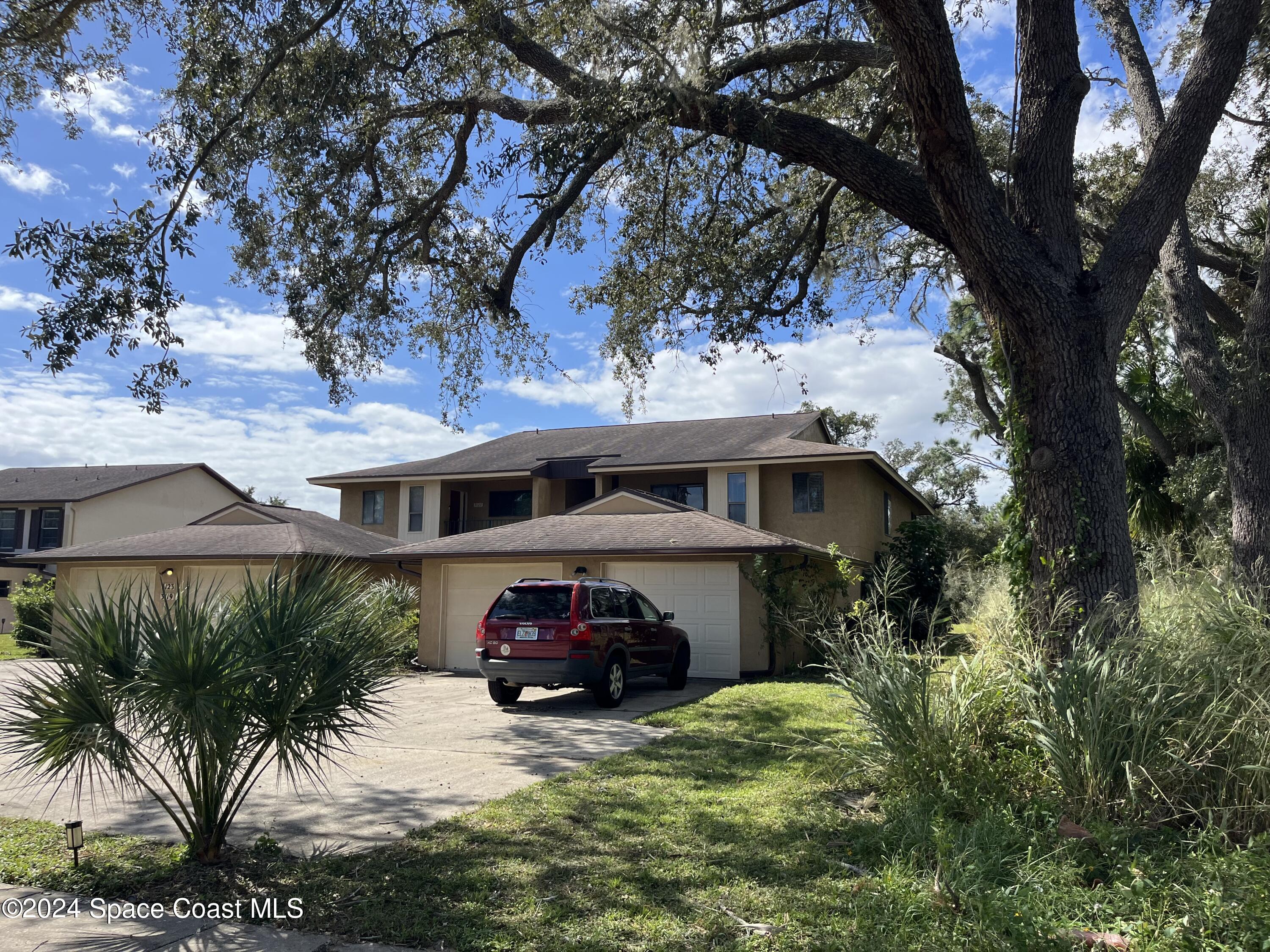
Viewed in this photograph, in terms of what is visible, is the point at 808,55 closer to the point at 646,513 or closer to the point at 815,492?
the point at 646,513

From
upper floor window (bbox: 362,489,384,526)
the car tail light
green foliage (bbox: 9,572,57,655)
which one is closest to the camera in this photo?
the car tail light

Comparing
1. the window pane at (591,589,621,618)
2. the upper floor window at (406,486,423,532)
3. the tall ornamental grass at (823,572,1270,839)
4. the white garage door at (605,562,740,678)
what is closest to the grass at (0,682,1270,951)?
the tall ornamental grass at (823,572,1270,839)

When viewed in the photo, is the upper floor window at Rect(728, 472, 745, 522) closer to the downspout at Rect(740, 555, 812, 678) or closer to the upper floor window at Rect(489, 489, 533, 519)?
the downspout at Rect(740, 555, 812, 678)

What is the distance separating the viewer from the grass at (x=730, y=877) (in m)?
4.14

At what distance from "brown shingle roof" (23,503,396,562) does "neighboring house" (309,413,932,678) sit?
8.93ft

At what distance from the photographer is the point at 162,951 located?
4297 millimetres

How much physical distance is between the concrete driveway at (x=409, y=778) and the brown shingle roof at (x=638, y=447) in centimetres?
1269

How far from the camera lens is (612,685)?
12883mm

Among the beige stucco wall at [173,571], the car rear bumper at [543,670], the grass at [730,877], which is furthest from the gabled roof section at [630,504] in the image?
the grass at [730,877]

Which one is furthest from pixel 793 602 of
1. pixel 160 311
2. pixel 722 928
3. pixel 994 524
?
pixel 994 524

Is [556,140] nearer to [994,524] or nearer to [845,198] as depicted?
[845,198]

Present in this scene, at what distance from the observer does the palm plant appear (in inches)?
197

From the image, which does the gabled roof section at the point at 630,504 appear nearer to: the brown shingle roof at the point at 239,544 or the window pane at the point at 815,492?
the window pane at the point at 815,492

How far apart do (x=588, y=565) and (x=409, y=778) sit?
1028cm
